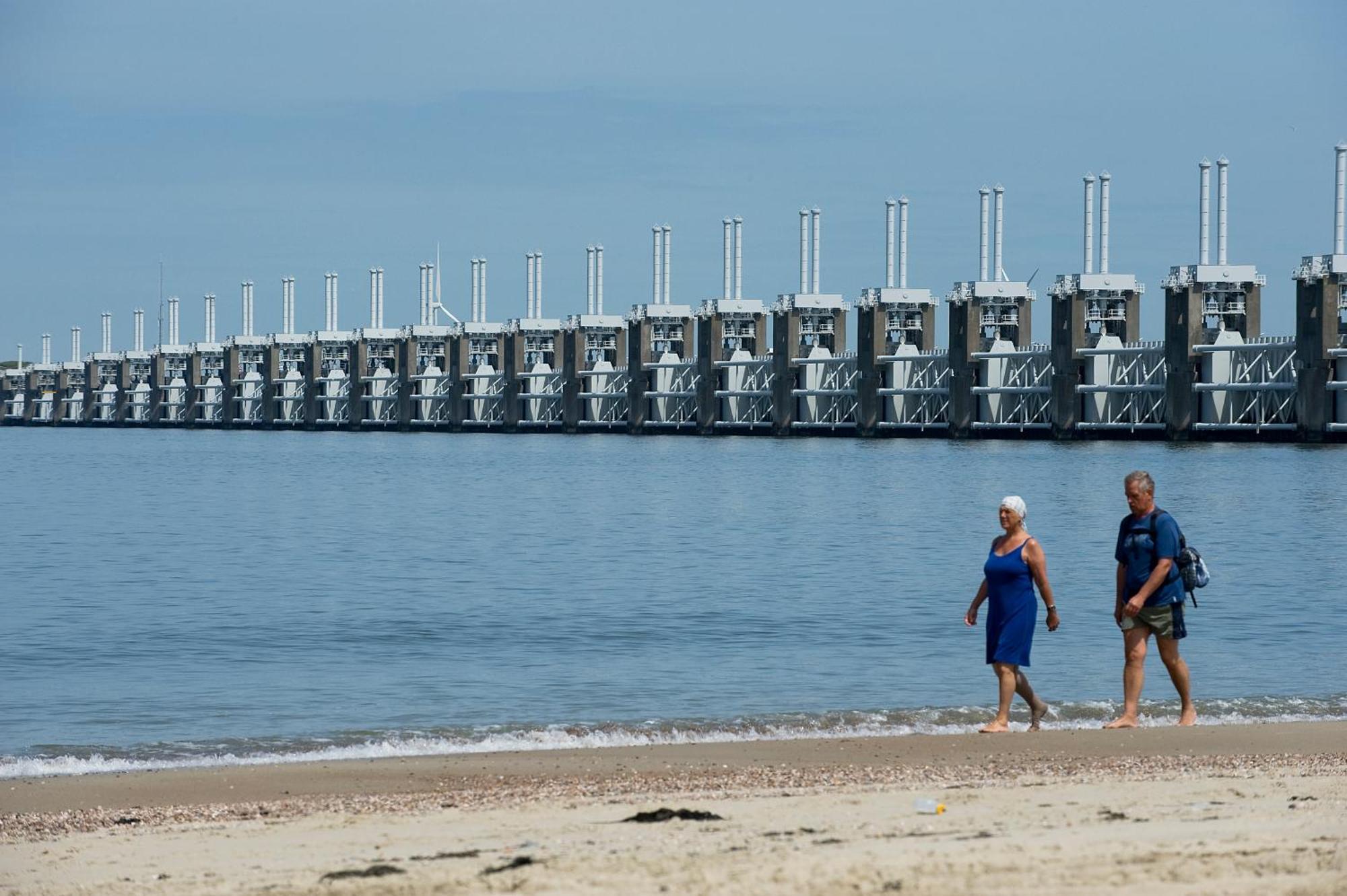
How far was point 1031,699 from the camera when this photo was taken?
12.0m

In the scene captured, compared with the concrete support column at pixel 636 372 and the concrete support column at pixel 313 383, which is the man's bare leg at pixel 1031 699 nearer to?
the concrete support column at pixel 636 372

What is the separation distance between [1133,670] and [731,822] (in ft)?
15.0

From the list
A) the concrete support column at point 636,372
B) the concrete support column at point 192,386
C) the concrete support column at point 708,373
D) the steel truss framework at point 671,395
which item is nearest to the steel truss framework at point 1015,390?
the concrete support column at point 708,373

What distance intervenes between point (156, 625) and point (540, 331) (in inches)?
4850

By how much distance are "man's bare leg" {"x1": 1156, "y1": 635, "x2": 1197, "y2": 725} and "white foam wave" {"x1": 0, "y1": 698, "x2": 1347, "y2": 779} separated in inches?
19.5

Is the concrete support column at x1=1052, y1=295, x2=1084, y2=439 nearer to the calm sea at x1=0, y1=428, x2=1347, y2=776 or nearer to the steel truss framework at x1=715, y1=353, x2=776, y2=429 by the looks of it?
the steel truss framework at x1=715, y1=353, x2=776, y2=429

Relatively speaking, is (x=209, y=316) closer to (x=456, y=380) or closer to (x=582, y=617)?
(x=456, y=380)

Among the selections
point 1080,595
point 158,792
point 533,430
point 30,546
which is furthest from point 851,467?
point 533,430

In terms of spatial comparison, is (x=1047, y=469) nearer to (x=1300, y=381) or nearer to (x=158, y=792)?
(x=1300, y=381)

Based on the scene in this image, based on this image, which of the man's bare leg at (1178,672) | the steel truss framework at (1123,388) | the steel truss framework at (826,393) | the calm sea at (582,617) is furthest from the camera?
the steel truss framework at (826,393)

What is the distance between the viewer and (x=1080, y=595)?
23562 mm

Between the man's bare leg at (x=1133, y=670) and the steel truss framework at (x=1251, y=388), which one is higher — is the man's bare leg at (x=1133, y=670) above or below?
below

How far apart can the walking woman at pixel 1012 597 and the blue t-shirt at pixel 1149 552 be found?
0.47 metres

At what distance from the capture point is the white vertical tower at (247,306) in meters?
180
